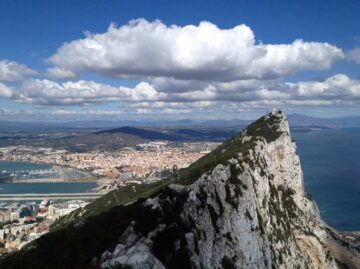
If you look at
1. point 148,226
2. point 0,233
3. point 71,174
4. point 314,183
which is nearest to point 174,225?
point 148,226

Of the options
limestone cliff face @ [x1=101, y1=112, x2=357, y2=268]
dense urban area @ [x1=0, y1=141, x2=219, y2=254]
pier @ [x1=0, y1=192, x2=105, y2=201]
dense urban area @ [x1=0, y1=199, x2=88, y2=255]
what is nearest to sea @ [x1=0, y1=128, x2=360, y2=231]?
pier @ [x1=0, y1=192, x2=105, y2=201]

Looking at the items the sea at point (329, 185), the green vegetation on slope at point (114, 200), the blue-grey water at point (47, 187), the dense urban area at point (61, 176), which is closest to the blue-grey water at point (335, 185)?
the sea at point (329, 185)

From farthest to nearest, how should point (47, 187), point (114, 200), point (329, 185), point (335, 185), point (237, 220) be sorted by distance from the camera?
point (47, 187)
point (335, 185)
point (329, 185)
point (114, 200)
point (237, 220)

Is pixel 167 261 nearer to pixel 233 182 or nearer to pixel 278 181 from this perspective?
pixel 233 182

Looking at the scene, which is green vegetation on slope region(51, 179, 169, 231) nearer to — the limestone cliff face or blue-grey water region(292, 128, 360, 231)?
the limestone cliff face

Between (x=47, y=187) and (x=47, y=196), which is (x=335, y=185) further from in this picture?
(x=47, y=187)

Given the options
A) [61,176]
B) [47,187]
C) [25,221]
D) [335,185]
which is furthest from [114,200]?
[61,176]
